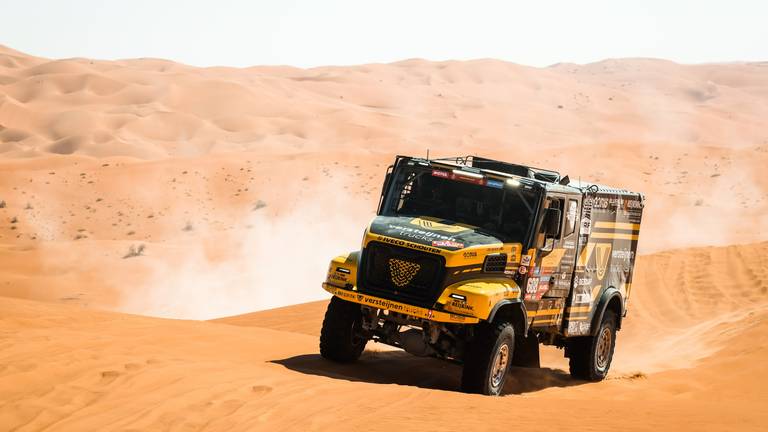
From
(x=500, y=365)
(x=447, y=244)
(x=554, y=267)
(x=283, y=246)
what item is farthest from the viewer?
(x=283, y=246)

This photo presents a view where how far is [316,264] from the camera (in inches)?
1348

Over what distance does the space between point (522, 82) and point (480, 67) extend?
8215mm

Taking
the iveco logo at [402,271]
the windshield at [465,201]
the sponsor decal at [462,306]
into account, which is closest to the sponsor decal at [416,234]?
the iveco logo at [402,271]

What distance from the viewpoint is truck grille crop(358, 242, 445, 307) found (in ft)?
40.7

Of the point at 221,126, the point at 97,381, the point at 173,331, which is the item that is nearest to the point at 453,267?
the point at 97,381

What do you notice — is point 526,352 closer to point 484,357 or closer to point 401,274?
point 484,357

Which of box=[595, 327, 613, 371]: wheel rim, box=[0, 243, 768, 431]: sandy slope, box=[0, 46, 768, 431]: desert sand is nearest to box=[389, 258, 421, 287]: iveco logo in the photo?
box=[0, 243, 768, 431]: sandy slope

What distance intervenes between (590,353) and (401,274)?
461 cm

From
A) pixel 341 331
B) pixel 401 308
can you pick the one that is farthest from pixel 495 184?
pixel 341 331

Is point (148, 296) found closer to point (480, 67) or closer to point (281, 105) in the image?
point (281, 105)

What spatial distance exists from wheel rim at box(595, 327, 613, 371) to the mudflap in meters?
1.29

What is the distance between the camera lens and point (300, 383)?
37.2ft

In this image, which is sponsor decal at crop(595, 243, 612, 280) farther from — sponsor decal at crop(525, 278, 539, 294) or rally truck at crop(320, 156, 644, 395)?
sponsor decal at crop(525, 278, 539, 294)

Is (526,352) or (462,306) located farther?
(526,352)
